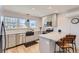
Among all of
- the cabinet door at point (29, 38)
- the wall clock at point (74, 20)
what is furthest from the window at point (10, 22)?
the wall clock at point (74, 20)

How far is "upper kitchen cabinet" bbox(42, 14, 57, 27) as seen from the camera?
147 centimetres

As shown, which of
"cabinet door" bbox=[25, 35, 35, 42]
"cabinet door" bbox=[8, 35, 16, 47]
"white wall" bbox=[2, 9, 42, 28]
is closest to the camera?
"white wall" bbox=[2, 9, 42, 28]

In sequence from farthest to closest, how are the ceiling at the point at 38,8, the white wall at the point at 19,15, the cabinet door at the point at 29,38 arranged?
the cabinet door at the point at 29,38 < the white wall at the point at 19,15 < the ceiling at the point at 38,8

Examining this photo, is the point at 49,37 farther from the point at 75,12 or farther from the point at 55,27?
the point at 75,12

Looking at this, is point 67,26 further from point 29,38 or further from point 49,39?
point 29,38

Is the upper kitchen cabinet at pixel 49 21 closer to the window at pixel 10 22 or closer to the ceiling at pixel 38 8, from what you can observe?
the ceiling at pixel 38 8

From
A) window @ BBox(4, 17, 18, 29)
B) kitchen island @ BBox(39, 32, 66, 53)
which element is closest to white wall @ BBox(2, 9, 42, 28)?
window @ BBox(4, 17, 18, 29)

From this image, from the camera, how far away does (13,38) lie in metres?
1.48

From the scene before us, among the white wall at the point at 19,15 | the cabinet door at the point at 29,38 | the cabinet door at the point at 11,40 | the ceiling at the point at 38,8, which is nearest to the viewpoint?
the ceiling at the point at 38,8

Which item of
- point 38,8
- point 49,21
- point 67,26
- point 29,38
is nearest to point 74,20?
point 67,26

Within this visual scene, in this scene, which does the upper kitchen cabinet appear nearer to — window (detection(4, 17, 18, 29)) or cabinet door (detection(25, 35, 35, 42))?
cabinet door (detection(25, 35, 35, 42))

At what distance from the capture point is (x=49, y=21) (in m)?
1.54

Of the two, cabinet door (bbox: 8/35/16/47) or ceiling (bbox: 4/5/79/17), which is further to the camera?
cabinet door (bbox: 8/35/16/47)

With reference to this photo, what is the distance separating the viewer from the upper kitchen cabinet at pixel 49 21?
1465mm
